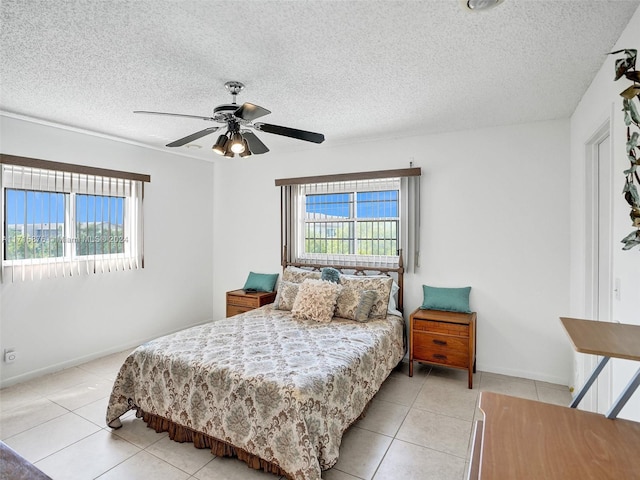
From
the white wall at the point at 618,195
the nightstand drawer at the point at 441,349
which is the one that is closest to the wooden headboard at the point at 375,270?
the nightstand drawer at the point at 441,349

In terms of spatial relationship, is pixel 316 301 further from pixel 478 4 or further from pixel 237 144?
pixel 478 4

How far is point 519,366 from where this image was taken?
3441 mm

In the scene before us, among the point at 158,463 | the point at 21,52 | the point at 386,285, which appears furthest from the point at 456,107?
the point at 158,463

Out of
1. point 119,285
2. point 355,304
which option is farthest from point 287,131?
point 119,285

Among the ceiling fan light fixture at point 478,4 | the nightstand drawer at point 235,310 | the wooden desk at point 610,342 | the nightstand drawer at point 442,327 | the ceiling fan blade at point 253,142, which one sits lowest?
the nightstand drawer at point 235,310

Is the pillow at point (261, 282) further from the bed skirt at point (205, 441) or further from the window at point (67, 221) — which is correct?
the bed skirt at point (205, 441)

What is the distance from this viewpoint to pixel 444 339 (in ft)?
10.7

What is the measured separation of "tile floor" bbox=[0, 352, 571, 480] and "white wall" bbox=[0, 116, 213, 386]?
1.46 ft

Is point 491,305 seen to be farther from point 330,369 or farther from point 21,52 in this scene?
point 21,52

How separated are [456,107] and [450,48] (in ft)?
3.47

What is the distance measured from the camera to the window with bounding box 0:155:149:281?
323cm

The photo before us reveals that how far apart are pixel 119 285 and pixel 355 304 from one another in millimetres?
2847

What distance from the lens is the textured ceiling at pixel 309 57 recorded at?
1.71 meters

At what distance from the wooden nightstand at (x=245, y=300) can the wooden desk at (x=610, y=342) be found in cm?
357
